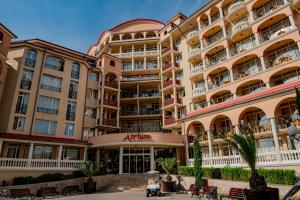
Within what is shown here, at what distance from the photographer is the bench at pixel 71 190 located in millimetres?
25078

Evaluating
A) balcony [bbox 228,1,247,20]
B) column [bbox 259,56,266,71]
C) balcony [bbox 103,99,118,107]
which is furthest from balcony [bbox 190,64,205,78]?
balcony [bbox 103,99,118,107]

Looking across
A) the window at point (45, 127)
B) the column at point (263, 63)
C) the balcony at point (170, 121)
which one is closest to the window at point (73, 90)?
the window at point (45, 127)

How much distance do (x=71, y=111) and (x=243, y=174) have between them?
26.0 metres

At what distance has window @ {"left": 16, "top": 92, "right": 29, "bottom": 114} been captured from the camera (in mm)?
31289

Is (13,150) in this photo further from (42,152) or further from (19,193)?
(19,193)

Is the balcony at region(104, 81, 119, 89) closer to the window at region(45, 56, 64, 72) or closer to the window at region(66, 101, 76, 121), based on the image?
the window at region(66, 101, 76, 121)

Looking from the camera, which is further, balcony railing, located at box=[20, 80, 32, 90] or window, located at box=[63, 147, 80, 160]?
window, located at box=[63, 147, 80, 160]

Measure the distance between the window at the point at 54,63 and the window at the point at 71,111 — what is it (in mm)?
5639

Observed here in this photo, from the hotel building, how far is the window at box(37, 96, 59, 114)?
14cm

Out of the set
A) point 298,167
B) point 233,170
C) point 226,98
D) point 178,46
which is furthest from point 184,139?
point 178,46

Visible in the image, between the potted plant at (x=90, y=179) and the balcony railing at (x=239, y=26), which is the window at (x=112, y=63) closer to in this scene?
the potted plant at (x=90, y=179)

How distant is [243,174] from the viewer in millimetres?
21031

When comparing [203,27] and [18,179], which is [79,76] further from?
[203,27]

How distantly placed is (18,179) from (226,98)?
2834cm
